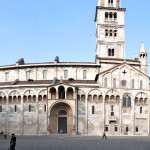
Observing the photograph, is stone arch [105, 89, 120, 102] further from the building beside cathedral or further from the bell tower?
the bell tower

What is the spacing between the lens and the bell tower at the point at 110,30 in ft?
219

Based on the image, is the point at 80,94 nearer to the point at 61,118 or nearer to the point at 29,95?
the point at 61,118

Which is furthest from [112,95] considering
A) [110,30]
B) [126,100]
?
[110,30]

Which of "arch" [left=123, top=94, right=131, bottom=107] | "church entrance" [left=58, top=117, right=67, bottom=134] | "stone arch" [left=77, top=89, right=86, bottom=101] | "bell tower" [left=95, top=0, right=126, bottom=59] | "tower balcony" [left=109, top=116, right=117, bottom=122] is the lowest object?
"church entrance" [left=58, top=117, right=67, bottom=134]

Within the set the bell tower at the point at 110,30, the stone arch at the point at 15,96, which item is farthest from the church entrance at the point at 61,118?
the bell tower at the point at 110,30

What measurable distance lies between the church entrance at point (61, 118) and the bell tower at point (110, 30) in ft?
59.2

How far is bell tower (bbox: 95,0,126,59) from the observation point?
6662 centimetres

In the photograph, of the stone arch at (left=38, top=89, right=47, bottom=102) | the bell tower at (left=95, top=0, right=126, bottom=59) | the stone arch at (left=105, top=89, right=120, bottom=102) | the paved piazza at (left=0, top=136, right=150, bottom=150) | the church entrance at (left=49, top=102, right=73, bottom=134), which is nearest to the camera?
the paved piazza at (left=0, top=136, right=150, bottom=150)

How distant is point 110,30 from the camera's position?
67688 mm

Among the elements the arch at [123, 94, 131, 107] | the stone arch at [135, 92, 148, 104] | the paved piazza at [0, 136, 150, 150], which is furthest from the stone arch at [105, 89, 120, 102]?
the paved piazza at [0, 136, 150, 150]

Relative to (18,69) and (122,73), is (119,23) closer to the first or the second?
(122,73)

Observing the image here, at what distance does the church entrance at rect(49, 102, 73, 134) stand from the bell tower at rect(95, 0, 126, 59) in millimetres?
18042

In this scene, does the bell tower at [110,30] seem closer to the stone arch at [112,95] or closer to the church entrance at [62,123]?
the stone arch at [112,95]

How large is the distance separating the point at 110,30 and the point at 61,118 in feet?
88.4
